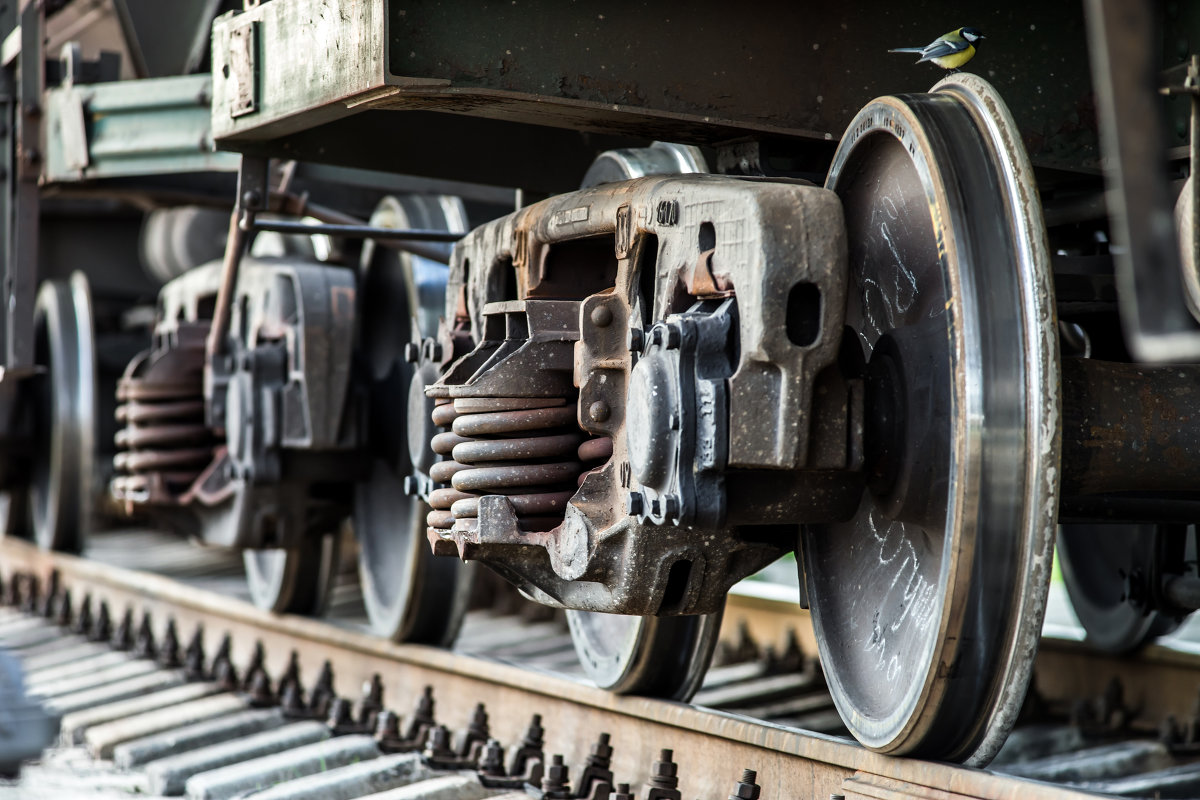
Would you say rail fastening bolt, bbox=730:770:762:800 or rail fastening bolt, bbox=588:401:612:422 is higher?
rail fastening bolt, bbox=588:401:612:422

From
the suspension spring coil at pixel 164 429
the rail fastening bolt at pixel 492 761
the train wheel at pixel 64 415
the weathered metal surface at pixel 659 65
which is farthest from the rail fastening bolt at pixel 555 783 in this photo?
the train wheel at pixel 64 415

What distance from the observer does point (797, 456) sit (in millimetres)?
2432

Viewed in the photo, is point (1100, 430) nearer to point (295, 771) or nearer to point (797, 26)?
point (797, 26)

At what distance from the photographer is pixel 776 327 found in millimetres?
2414

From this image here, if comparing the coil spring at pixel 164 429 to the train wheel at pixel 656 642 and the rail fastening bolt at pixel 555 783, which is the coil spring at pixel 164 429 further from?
the rail fastening bolt at pixel 555 783

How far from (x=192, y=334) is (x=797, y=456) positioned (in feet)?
11.8

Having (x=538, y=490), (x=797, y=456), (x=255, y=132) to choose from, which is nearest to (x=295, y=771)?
(x=538, y=490)

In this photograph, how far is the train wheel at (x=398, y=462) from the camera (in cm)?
449

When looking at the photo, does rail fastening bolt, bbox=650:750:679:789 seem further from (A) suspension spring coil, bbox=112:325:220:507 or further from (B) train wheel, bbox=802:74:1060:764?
(A) suspension spring coil, bbox=112:325:220:507

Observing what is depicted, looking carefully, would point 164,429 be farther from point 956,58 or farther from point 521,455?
point 956,58

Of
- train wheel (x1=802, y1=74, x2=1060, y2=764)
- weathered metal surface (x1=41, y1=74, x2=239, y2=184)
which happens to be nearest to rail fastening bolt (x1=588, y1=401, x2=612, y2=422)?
train wheel (x1=802, y1=74, x2=1060, y2=764)

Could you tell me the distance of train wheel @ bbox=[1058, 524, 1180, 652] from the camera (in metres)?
4.14

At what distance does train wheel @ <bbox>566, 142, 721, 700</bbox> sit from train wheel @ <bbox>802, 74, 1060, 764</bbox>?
0.68 metres

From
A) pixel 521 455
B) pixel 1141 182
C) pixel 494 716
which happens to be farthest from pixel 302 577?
pixel 1141 182
